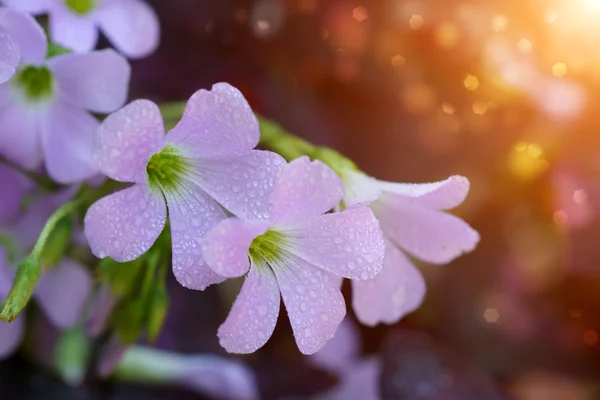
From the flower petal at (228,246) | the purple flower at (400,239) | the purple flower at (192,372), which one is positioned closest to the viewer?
the flower petal at (228,246)

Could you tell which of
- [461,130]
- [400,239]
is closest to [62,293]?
[400,239]

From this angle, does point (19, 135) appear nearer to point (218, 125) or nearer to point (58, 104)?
point (58, 104)

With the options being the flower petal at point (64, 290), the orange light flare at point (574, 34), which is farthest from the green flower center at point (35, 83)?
the orange light flare at point (574, 34)

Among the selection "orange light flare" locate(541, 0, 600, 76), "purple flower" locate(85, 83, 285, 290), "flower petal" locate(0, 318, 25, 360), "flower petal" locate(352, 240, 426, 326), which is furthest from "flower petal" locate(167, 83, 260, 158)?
"orange light flare" locate(541, 0, 600, 76)

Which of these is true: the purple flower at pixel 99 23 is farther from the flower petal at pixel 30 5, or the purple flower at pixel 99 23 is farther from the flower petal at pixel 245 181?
the flower petal at pixel 245 181

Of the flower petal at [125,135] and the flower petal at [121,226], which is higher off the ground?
the flower petal at [125,135]

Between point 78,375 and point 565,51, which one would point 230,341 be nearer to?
point 78,375

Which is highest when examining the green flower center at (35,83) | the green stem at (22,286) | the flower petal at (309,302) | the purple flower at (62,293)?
the flower petal at (309,302)
